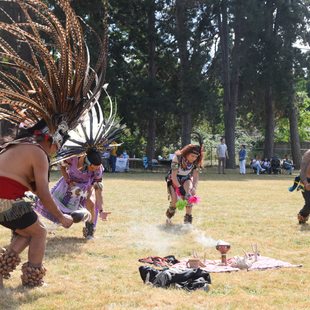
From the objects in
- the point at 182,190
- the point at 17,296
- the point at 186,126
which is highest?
the point at 186,126

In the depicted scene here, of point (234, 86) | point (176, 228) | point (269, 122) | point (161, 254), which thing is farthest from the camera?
point (269, 122)

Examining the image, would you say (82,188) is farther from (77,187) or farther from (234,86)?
(234,86)

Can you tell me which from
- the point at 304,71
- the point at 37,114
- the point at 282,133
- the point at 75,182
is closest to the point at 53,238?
the point at 75,182

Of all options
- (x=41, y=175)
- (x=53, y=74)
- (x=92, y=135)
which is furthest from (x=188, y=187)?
(x=41, y=175)

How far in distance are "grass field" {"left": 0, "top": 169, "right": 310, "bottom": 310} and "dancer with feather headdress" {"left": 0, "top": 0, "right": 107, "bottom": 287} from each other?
465 millimetres

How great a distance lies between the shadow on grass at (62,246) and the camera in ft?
22.5

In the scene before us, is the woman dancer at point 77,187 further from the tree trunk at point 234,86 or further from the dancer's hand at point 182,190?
the tree trunk at point 234,86

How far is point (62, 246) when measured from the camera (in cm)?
738

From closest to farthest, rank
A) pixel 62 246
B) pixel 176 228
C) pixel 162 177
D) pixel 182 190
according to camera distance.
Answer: pixel 62 246 < pixel 176 228 < pixel 182 190 < pixel 162 177

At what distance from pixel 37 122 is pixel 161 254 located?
2.67 metres

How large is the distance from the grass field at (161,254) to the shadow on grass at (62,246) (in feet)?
0.04

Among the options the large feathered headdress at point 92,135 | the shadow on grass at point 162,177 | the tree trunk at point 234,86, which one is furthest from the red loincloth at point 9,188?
the tree trunk at point 234,86

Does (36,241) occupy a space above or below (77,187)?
below

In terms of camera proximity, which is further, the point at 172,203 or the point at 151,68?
the point at 151,68
